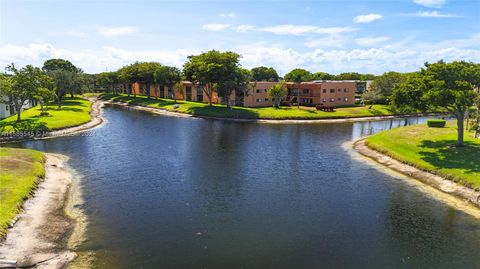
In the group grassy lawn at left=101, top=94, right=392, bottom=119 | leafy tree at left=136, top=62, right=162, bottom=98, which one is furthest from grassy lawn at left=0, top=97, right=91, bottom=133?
leafy tree at left=136, top=62, right=162, bottom=98

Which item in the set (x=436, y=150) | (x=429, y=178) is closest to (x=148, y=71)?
(x=436, y=150)

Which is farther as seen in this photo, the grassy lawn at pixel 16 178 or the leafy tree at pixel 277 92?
the leafy tree at pixel 277 92

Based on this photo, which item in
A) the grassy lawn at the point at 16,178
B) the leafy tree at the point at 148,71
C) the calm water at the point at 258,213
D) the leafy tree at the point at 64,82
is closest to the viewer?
the calm water at the point at 258,213

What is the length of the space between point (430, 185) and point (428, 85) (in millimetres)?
17417

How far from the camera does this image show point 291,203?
125 ft

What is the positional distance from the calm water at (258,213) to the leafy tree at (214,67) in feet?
170

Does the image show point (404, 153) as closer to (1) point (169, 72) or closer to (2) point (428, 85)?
(2) point (428, 85)

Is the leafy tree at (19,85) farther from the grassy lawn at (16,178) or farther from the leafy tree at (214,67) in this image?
the leafy tree at (214,67)

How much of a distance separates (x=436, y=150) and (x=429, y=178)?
35.2ft

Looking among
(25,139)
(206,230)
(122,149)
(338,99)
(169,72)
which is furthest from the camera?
(169,72)

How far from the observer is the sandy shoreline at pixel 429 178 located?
39722 mm

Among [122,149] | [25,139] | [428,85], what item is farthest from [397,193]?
[25,139]

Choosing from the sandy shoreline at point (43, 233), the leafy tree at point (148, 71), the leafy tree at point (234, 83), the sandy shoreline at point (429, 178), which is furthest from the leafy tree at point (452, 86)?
the leafy tree at point (148, 71)

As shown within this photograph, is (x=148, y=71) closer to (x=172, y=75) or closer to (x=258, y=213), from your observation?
(x=172, y=75)
